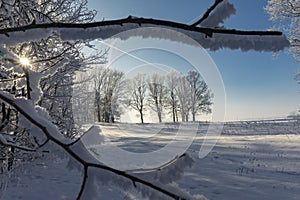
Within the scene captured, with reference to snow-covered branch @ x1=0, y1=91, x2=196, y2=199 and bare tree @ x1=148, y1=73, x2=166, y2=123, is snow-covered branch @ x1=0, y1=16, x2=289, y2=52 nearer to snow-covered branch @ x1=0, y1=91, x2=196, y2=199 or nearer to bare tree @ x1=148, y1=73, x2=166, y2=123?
snow-covered branch @ x1=0, y1=91, x2=196, y2=199

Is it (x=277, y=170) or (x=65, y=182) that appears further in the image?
(x=277, y=170)

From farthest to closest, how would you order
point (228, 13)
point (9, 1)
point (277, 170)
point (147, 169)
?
point (277, 170)
point (9, 1)
point (147, 169)
point (228, 13)

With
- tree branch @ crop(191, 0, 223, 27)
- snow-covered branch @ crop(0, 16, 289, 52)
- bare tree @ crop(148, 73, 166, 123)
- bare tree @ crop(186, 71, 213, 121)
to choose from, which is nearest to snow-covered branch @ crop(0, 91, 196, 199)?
snow-covered branch @ crop(0, 16, 289, 52)

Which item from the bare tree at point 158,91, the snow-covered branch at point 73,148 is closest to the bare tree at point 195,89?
the bare tree at point 158,91

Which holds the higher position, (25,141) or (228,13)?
(228,13)

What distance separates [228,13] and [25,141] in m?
5.55

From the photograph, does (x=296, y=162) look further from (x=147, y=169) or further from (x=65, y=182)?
(x=147, y=169)

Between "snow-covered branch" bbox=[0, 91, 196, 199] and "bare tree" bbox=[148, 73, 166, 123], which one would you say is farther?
"bare tree" bbox=[148, 73, 166, 123]

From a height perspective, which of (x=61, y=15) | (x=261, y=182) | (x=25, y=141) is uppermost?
(x=61, y=15)

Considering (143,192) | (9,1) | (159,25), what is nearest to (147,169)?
(143,192)

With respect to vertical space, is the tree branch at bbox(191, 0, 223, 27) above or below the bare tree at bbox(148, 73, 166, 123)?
below

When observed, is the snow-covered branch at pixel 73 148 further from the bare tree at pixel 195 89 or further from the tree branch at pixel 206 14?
the bare tree at pixel 195 89

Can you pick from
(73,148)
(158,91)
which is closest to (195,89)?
(73,148)

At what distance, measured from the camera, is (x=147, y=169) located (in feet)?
2.03
